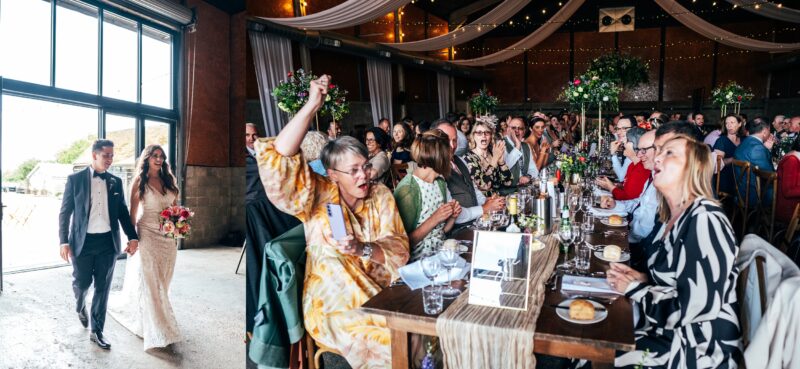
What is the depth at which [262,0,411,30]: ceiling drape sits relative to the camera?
23.0 ft

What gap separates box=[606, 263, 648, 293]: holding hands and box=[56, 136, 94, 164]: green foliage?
1.68 m

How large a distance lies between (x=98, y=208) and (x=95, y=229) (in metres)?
0.07

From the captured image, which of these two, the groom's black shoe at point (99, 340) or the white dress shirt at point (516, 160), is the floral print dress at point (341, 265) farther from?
the white dress shirt at point (516, 160)

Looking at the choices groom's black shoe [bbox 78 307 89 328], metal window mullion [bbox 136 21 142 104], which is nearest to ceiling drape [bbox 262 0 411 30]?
metal window mullion [bbox 136 21 142 104]

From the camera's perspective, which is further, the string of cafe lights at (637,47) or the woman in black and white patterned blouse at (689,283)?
the string of cafe lights at (637,47)

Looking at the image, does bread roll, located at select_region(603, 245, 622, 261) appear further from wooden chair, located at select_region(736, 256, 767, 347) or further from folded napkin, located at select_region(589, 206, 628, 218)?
folded napkin, located at select_region(589, 206, 628, 218)

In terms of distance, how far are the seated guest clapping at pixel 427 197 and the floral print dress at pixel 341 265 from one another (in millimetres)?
354

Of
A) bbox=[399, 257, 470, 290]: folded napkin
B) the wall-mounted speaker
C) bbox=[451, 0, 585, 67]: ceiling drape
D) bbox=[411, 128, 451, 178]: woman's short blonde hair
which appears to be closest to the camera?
bbox=[399, 257, 470, 290]: folded napkin

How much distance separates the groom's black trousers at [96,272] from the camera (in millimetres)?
1413

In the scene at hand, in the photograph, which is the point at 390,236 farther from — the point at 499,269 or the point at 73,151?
the point at 73,151

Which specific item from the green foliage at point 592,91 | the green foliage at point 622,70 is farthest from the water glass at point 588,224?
the green foliage at point 622,70

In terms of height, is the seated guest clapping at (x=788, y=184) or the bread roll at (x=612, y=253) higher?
the seated guest clapping at (x=788, y=184)

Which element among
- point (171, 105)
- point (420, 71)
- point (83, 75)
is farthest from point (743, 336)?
point (420, 71)

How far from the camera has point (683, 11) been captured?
9.88 m
